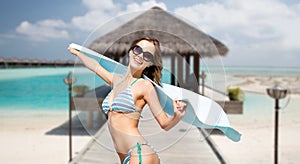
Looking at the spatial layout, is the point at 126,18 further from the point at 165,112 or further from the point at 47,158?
the point at 47,158

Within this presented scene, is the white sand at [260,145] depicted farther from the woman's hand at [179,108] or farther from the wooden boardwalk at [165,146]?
the woman's hand at [179,108]

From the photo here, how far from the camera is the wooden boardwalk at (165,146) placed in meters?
1.37

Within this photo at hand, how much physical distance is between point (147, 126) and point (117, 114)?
0.15m

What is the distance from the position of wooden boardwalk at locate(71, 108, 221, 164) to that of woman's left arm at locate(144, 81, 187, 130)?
3.7 inches

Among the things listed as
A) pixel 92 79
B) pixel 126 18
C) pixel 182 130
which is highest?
pixel 126 18

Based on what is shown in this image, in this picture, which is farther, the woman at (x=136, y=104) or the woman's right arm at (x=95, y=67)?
the woman's right arm at (x=95, y=67)

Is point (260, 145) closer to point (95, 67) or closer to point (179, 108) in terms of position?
point (95, 67)

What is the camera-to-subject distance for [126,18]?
139cm

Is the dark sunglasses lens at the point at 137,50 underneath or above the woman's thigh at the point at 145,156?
above

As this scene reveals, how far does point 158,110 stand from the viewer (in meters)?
1.25

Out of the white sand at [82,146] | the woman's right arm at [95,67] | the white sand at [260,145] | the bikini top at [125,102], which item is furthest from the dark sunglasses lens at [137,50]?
the white sand at [82,146]

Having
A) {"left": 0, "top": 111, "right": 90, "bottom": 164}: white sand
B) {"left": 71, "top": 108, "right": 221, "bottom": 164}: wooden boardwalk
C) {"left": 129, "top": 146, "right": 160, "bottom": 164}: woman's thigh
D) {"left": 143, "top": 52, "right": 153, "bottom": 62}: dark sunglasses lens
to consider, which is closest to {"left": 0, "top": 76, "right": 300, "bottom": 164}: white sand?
{"left": 0, "top": 111, "right": 90, "bottom": 164}: white sand

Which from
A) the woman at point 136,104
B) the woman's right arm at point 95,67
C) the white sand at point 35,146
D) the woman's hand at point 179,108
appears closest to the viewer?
the woman's hand at point 179,108

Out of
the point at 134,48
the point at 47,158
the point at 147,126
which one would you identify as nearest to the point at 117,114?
the point at 147,126
